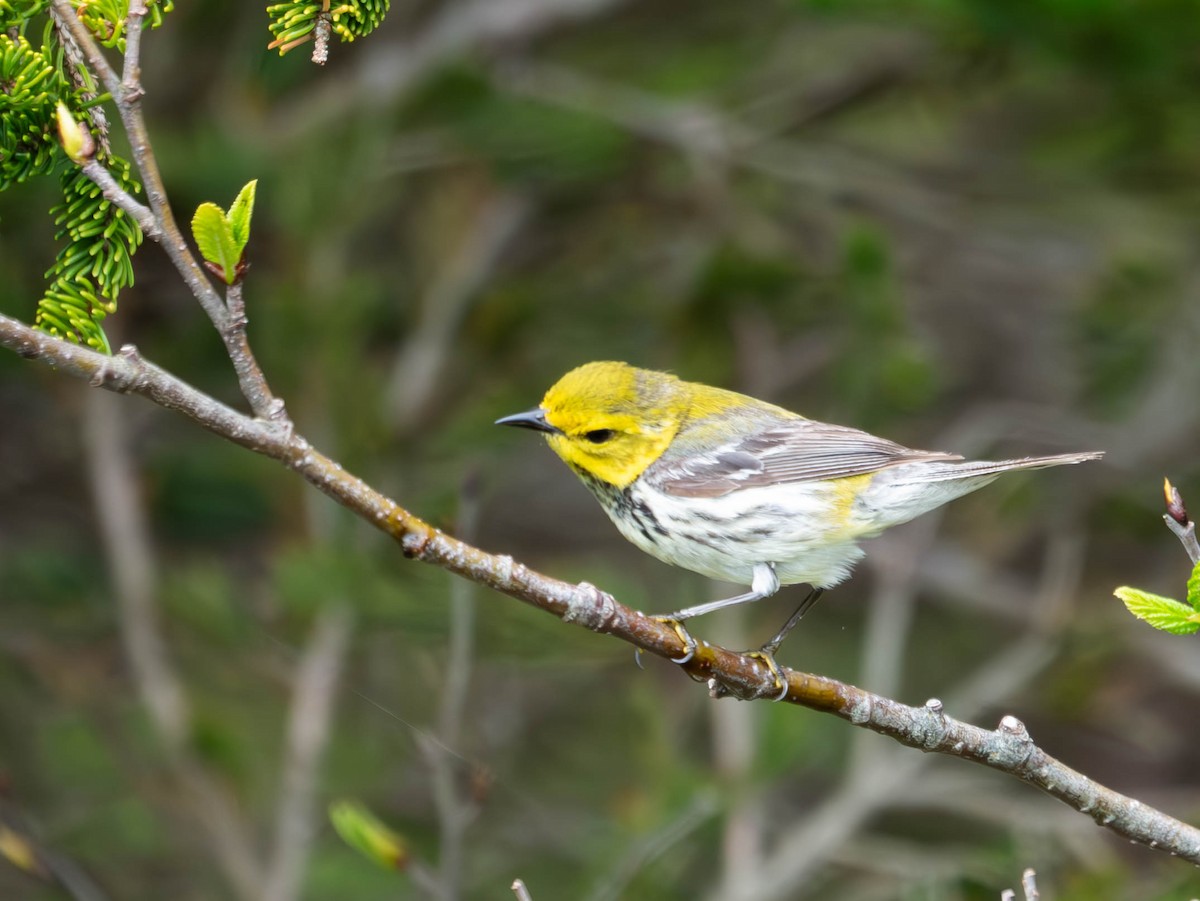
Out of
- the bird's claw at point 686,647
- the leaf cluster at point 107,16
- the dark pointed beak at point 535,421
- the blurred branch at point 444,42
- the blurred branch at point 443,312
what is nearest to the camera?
the leaf cluster at point 107,16

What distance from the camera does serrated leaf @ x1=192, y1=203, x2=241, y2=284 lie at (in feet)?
4.59

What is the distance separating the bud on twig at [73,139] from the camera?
1.36 m

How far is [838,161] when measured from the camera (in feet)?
14.9

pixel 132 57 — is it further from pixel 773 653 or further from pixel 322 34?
pixel 773 653

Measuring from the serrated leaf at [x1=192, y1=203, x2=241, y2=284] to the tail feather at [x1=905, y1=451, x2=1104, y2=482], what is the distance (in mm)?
A: 1540

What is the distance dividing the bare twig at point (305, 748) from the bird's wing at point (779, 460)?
1203mm

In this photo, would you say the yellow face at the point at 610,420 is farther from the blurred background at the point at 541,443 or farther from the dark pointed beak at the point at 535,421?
the blurred background at the point at 541,443

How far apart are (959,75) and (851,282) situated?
89cm

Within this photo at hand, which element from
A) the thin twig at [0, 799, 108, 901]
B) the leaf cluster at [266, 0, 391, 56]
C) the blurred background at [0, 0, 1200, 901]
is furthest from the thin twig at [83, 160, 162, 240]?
the blurred background at [0, 0, 1200, 901]

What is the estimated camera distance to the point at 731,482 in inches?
113

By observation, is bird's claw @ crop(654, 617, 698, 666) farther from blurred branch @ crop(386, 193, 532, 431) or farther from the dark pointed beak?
blurred branch @ crop(386, 193, 532, 431)

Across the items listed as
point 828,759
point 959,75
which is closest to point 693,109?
point 959,75

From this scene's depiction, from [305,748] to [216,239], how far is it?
8.26ft

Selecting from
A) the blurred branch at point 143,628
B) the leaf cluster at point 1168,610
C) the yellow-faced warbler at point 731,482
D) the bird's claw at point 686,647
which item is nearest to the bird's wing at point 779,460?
the yellow-faced warbler at point 731,482
